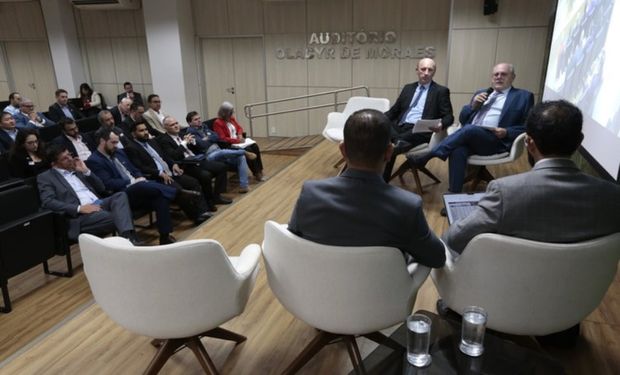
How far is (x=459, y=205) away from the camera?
227 centimetres

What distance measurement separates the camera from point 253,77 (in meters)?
9.42

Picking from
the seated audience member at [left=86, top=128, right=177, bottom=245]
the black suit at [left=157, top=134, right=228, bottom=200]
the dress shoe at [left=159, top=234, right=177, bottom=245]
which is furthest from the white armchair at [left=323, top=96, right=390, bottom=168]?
the dress shoe at [left=159, top=234, right=177, bottom=245]

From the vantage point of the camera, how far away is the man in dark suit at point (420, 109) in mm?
4711

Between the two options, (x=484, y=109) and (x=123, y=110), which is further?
(x=123, y=110)

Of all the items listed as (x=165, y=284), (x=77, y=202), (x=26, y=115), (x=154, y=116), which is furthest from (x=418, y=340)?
(x=26, y=115)

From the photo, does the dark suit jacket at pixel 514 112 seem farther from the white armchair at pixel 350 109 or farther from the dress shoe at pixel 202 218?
the dress shoe at pixel 202 218

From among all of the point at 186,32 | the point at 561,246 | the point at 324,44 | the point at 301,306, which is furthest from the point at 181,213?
the point at 186,32

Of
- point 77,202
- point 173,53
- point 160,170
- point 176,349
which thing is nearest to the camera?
point 176,349

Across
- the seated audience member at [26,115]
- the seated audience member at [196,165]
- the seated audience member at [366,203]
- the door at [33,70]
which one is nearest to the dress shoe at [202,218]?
the seated audience member at [196,165]

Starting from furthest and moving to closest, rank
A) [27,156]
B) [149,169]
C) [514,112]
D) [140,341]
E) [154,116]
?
[154,116] → [149,169] → [27,156] → [514,112] → [140,341]

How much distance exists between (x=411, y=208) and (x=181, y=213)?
12.3 feet

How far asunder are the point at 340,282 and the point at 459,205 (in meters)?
0.90

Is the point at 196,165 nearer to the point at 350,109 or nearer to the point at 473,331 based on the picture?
the point at 350,109

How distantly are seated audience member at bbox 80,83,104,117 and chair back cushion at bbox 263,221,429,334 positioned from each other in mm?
8567
